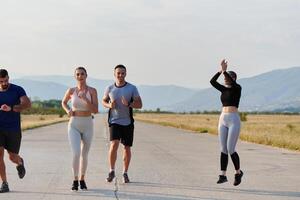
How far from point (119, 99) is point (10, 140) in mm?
1881

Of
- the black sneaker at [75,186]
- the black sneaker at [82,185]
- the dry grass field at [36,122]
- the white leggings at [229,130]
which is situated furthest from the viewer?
the dry grass field at [36,122]

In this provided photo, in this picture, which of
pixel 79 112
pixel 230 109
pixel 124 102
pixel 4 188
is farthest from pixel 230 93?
pixel 4 188

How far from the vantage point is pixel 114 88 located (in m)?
10.4

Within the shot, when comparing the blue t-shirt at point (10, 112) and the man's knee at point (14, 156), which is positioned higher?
the blue t-shirt at point (10, 112)

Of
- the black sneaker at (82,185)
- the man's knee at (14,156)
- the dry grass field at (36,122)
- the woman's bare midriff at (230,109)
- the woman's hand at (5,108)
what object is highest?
the woman's hand at (5,108)

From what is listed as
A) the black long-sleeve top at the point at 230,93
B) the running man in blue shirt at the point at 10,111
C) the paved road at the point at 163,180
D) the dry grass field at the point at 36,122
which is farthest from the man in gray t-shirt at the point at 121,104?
the dry grass field at the point at 36,122

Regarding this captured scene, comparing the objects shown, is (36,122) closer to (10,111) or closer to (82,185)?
(82,185)

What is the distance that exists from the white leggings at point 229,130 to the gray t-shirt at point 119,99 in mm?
1447

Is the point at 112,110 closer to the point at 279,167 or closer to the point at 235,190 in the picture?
the point at 235,190

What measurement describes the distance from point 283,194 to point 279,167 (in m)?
4.79

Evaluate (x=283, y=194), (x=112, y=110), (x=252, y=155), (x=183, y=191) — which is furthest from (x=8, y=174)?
(x=252, y=155)

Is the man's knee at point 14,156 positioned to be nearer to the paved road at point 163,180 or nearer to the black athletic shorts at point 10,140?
the black athletic shorts at point 10,140

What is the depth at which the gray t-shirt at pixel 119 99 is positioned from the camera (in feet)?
33.7

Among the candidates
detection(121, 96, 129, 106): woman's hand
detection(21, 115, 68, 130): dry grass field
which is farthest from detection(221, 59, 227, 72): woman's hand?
detection(21, 115, 68, 130): dry grass field
